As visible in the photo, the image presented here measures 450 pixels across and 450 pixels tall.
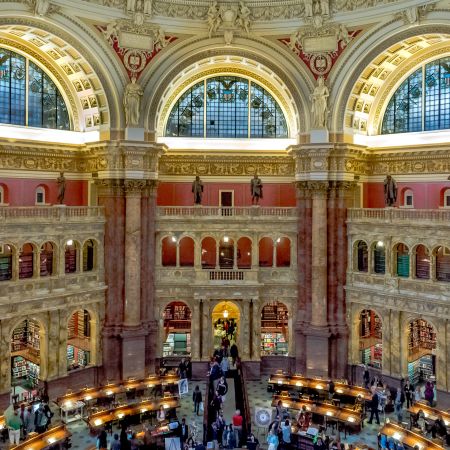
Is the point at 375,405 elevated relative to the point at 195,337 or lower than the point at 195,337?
lower

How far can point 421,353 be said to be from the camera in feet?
111

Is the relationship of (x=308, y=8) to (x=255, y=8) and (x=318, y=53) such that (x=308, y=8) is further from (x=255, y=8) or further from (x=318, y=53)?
(x=255, y=8)

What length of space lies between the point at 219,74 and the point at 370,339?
21185 mm

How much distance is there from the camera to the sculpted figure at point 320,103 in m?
32.8

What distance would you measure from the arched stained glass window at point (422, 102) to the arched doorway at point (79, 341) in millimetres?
24258

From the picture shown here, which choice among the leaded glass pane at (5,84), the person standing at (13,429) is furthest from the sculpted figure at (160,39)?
the person standing at (13,429)

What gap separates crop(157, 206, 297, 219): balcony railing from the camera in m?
34.2

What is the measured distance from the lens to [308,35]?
32875 millimetres

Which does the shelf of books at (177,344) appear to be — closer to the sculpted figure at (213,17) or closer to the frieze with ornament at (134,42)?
the frieze with ornament at (134,42)

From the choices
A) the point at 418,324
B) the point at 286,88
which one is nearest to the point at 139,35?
the point at 286,88

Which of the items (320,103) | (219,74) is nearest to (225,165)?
(219,74)

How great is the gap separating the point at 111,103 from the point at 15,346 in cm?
1703

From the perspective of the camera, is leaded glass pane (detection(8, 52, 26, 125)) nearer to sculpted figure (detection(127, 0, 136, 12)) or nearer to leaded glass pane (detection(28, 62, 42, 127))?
leaded glass pane (detection(28, 62, 42, 127))

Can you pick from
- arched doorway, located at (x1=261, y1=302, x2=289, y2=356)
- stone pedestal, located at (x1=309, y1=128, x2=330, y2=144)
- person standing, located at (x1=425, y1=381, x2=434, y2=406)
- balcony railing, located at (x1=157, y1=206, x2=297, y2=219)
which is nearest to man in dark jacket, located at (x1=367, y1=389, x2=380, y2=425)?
person standing, located at (x1=425, y1=381, x2=434, y2=406)
